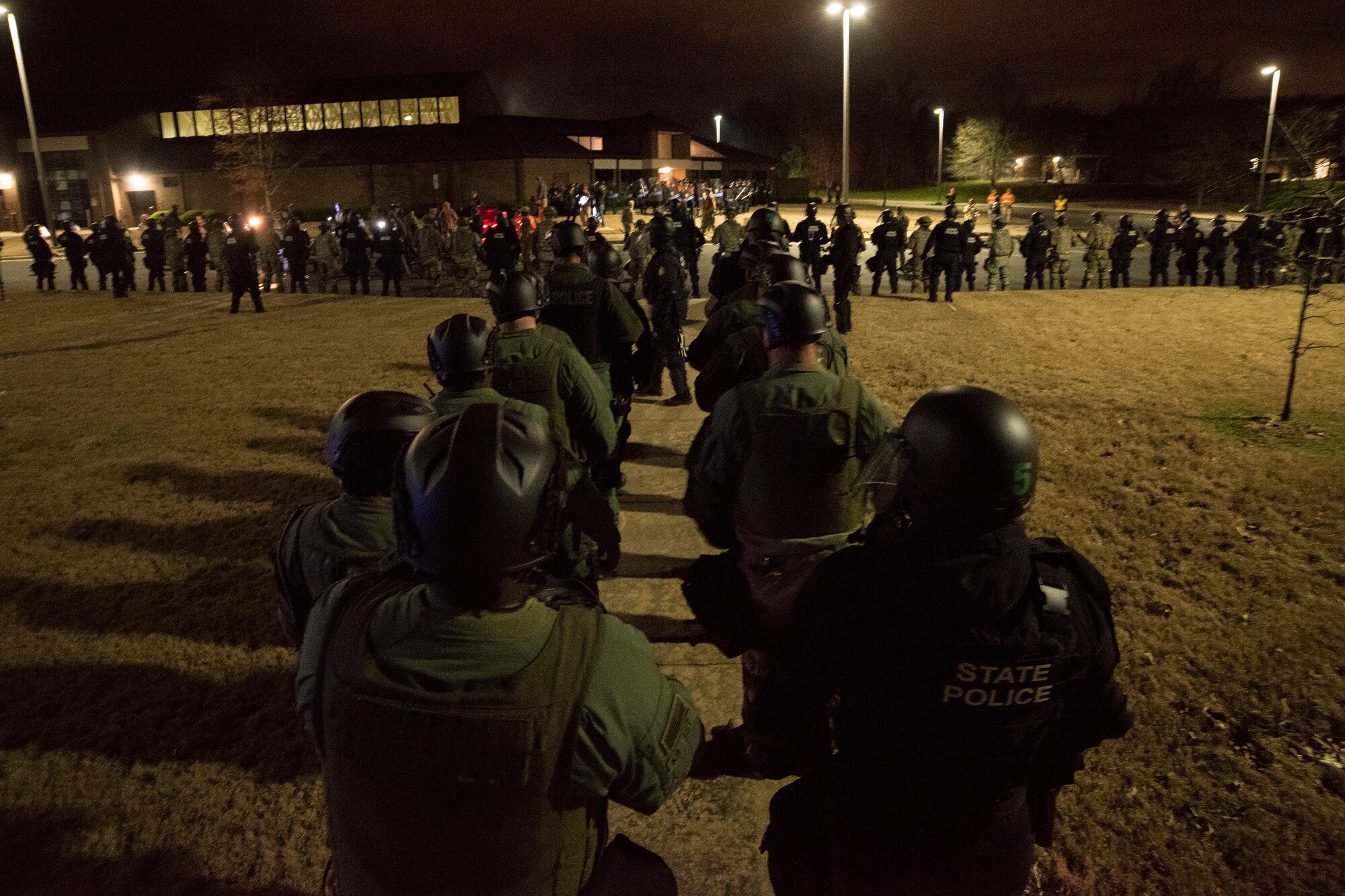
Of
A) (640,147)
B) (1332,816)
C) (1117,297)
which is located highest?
(640,147)

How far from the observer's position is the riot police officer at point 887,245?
18234mm

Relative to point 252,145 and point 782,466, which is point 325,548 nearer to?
point 782,466

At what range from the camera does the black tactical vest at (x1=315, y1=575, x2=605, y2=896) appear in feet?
5.24

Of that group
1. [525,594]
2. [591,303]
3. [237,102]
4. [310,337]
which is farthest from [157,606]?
[237,102]

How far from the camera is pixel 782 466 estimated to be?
11.0 ft

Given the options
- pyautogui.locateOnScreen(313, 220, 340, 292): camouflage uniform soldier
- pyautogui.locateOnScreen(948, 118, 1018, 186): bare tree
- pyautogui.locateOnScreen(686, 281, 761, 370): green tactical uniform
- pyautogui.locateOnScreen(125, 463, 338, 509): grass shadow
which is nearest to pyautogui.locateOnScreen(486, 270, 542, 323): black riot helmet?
pyautogui.locateOnScreen(686, 281, 761, 370): green tactical uniform

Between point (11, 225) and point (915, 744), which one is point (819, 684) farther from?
point (11, 225)

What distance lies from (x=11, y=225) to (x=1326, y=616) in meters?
64.4

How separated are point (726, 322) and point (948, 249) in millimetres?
12229

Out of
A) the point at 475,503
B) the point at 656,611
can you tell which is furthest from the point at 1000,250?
the point at 475,503

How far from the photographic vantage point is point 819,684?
206 centimetres

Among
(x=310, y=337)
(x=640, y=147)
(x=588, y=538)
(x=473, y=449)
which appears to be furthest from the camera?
(x=640, y=147)

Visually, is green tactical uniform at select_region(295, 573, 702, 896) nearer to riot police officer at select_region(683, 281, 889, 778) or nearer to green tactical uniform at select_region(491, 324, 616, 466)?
riot police officer at select_region(683, 281, 889, 778)

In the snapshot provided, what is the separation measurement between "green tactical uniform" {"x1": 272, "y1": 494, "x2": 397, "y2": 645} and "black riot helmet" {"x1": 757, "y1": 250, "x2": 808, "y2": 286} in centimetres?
327
